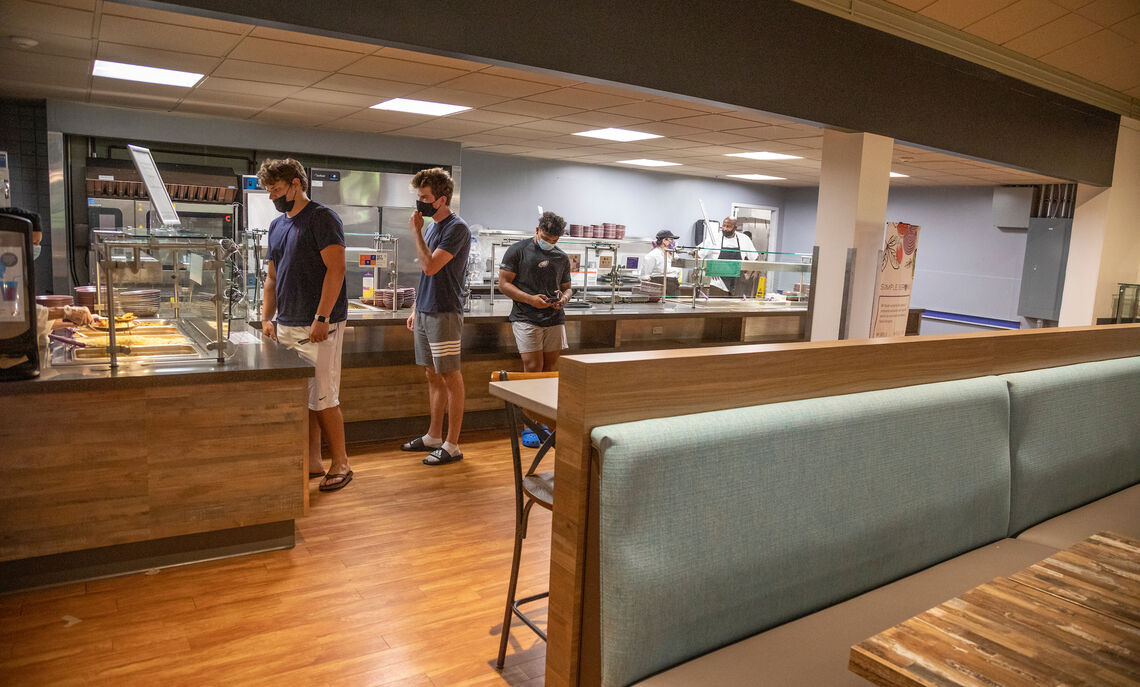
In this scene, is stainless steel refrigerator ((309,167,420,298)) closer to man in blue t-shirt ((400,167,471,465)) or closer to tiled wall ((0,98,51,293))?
tiled wall ((0,98,51,293))

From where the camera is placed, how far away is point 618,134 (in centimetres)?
700

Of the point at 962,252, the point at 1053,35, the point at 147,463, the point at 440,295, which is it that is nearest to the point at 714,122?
the point at 1053,35

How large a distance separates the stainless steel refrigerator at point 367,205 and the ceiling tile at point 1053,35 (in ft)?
18.7

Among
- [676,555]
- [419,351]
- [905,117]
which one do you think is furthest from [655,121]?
[676,555]

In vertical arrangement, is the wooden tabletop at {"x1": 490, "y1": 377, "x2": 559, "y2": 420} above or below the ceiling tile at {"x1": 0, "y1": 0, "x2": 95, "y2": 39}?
below

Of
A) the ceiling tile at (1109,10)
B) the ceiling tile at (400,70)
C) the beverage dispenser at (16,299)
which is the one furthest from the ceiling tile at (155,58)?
the ceiling tile at (1109,10)

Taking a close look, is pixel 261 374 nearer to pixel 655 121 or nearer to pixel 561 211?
pixel 655 121

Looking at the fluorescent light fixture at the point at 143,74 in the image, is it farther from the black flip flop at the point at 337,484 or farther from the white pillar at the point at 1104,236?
the white pillar at the point at 1104,236

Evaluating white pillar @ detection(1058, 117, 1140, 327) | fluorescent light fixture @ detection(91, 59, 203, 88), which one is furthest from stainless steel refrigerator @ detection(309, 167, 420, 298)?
white pillar @ detection(1058, 117, 1140, 327)

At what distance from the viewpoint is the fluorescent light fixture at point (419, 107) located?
5869 mm

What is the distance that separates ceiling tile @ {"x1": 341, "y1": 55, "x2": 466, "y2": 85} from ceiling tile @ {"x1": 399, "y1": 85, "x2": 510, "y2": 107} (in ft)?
1.01

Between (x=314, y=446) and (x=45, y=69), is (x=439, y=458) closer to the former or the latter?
(x=314, y=446)

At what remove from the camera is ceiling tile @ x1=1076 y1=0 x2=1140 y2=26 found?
13.7ft

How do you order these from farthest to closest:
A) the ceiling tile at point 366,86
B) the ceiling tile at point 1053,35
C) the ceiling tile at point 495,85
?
1. the ceiling tile at point 366,86
2. the ceiling tile at point 495,85
3. the ceiling tile at point 1053,35
